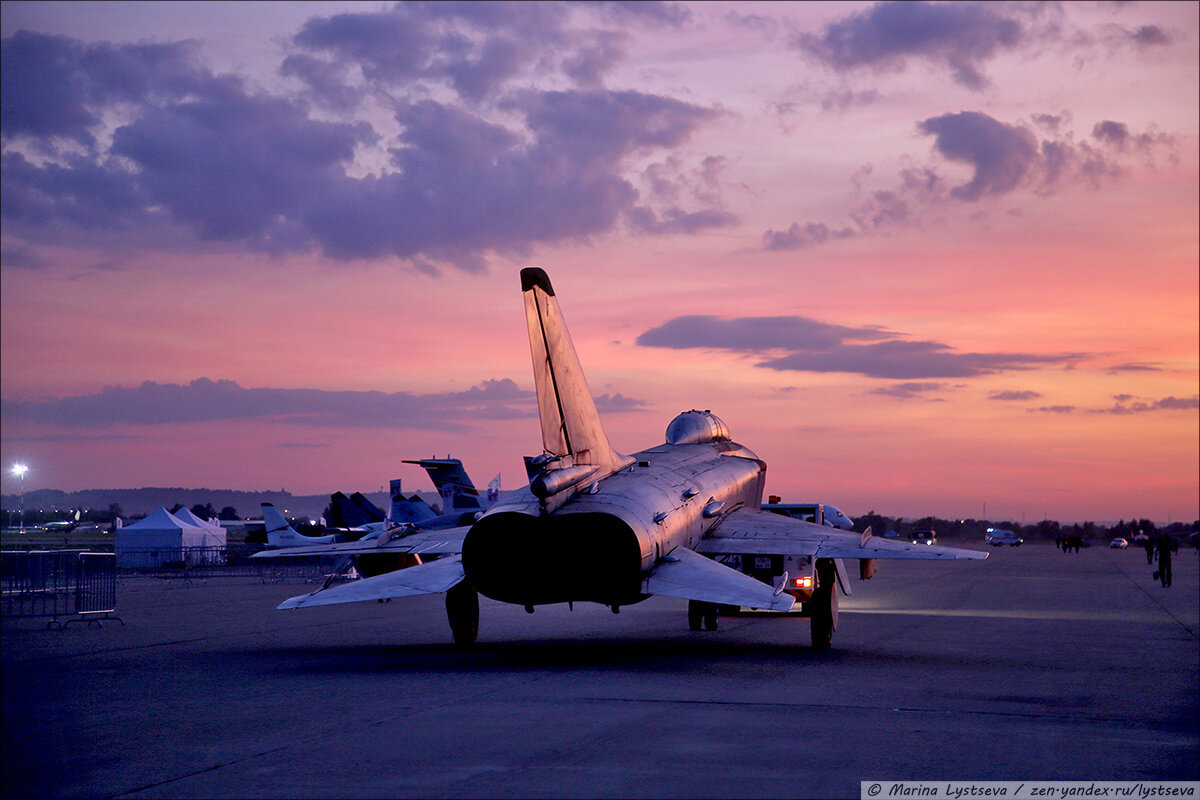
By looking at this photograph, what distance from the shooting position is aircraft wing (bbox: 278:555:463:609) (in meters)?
15.6

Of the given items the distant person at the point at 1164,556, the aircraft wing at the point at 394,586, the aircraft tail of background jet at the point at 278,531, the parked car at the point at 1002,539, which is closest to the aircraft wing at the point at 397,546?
the aircraft wing at the point at 394,586

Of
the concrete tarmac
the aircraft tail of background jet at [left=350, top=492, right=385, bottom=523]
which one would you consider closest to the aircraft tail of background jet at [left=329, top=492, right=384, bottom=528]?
the aircraft tail of background jet at [left=350, top=492, right=385, bottom=523]

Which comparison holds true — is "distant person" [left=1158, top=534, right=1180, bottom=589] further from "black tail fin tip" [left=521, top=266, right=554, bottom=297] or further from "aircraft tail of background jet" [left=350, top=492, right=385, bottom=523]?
"aircraft tail of background jet" [left=350, top=492, right=385, bottom=523]

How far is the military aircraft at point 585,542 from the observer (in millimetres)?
15031

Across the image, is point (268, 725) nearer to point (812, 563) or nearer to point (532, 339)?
point (532, 339)

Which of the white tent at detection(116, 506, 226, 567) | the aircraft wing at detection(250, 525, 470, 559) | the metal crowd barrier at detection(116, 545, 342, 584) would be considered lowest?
the metal crowd barrier at detection(116, 545, 342, 584)

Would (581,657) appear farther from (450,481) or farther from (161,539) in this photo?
(161,539)

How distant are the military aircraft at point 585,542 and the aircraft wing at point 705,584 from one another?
0.07 ft

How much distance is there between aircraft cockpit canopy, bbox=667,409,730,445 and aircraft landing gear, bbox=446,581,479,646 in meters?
7.15

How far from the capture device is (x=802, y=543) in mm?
17828

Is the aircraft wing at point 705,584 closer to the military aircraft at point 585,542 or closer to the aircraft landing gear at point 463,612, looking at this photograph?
the military aircraft at point 585,542

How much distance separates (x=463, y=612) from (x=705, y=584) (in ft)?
15.0

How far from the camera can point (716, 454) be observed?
23.3 metres

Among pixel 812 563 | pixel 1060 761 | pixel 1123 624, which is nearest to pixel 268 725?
pixel 1060 761
